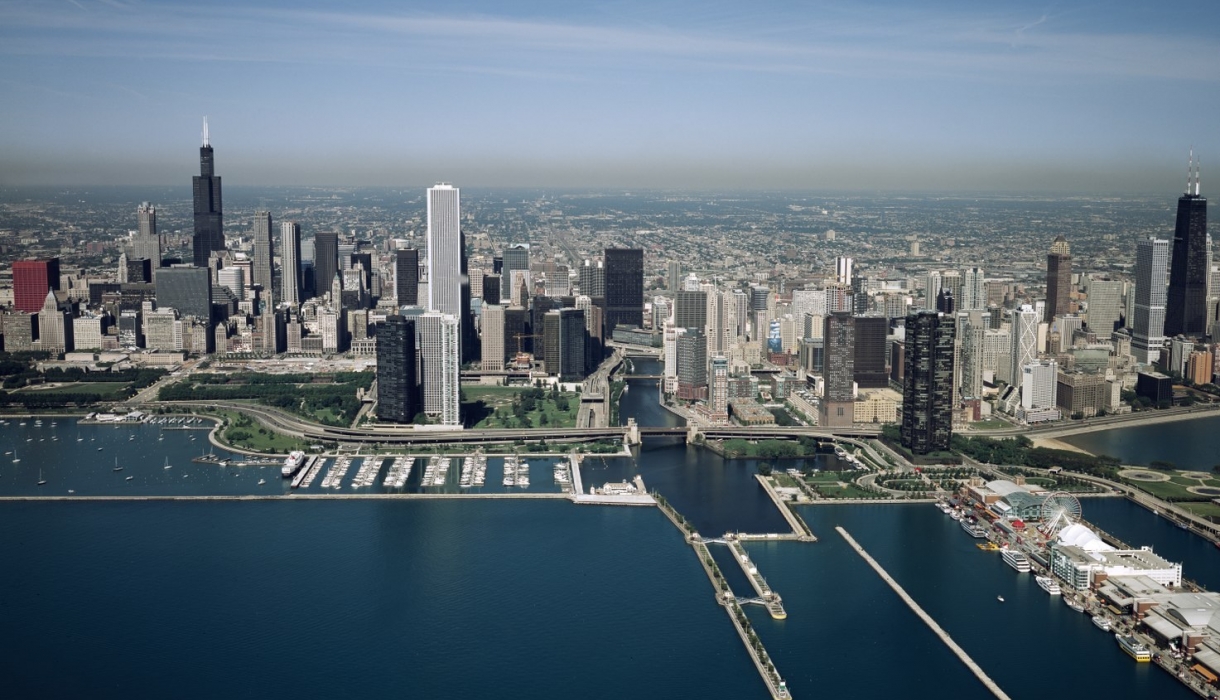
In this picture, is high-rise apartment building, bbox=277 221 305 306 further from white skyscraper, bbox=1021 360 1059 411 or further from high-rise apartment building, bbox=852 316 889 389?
white skyscraper, bbox=1021 360 1059 411

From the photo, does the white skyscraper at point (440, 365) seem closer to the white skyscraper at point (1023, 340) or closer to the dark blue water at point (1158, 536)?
the dark blue water at point (1158, 536)

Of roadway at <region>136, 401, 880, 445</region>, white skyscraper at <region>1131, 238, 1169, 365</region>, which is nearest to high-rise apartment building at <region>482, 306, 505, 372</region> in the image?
roadway at <region>136, 401, 880, 445</region>

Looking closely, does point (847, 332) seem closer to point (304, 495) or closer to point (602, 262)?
point (304, 495)

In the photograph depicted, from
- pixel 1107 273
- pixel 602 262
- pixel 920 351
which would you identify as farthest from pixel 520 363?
pixel 1107 273

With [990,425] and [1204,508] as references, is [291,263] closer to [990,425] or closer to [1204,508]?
[990,425]

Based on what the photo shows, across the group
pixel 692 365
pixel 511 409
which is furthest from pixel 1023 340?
pixel 511 409
